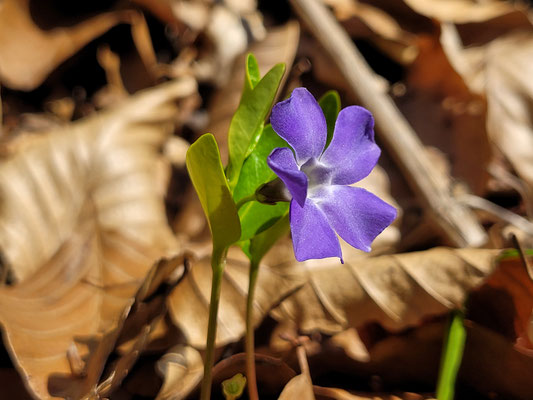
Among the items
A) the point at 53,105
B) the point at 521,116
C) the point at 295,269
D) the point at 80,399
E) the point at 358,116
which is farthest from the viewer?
the point at 53,105

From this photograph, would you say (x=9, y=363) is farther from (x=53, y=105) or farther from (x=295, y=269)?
(x=53, y=105)

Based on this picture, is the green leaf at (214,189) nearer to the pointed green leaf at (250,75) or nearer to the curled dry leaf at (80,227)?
the pointed green leaf at (250,75)

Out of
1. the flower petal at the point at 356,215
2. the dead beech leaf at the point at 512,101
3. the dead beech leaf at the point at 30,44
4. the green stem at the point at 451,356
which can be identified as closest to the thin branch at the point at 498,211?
the dead beech leaf at the point at 512,101

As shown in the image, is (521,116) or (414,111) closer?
(521,116)

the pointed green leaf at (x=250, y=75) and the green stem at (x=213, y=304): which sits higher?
the pointed green leaf at (x=250, y=75)

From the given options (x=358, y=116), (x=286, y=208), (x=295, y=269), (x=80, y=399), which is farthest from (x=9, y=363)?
(x=358, y=116)

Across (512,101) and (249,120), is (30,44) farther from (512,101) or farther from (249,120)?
(512,101)

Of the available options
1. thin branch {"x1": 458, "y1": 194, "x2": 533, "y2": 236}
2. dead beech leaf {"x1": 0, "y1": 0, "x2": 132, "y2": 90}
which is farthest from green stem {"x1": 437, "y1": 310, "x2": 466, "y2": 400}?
dead beech leaf {"x1": 0, "y1": 0, "x2": 132, "y2": 90}

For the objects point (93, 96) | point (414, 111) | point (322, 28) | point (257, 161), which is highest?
point (257, 161)
